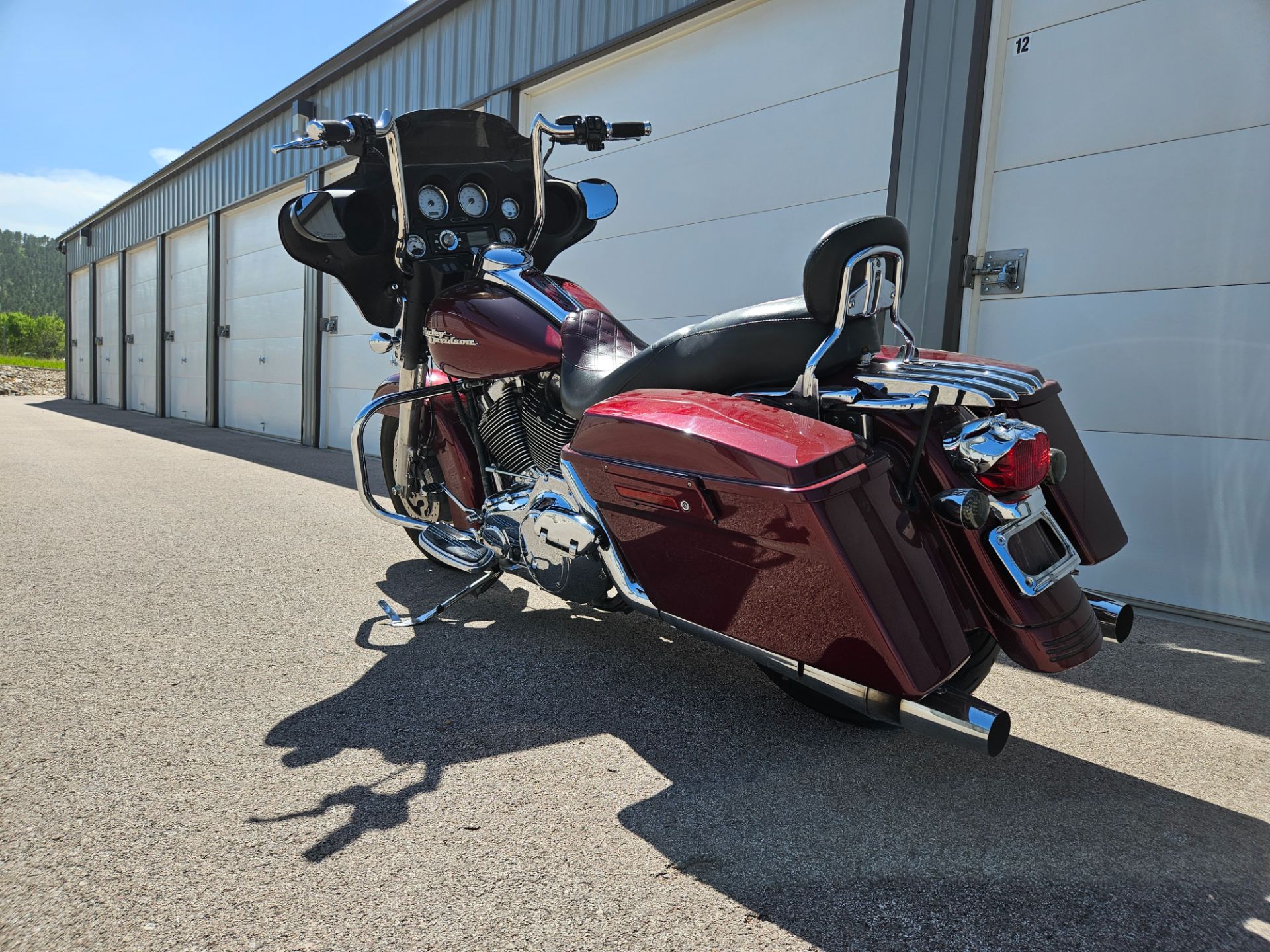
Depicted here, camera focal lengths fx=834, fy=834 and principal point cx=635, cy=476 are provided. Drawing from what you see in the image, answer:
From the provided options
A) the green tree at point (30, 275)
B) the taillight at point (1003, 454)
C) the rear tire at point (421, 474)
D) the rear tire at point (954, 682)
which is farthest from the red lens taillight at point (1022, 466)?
the green tree at point (30, 275)

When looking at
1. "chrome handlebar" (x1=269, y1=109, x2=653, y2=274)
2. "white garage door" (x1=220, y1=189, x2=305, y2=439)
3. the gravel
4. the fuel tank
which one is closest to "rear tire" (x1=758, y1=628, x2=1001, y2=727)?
the fuel tank

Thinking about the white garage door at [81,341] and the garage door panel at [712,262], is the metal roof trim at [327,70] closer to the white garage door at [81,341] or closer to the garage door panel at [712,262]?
the garage door panel at [712,262]

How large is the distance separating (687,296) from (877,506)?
3.87m

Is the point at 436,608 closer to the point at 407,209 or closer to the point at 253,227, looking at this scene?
the point at 407,209

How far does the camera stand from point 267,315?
10914mm

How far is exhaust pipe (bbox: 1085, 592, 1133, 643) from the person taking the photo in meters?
1.86

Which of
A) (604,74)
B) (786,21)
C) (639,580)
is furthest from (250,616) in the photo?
(604,74)

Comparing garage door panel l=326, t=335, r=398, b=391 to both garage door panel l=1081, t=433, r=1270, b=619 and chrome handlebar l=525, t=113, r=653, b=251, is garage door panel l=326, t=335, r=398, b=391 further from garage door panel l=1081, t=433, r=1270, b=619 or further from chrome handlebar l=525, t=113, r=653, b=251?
garage door panel l=1081, t=433, r=1270, b=619

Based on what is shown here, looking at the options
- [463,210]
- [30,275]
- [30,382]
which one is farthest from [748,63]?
[30,275]

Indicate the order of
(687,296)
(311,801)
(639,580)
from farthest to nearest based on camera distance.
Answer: (687,296) → (639,580) → (311,801)

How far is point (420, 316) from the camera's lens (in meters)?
3.01

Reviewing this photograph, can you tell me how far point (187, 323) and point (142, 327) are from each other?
3.43 metres

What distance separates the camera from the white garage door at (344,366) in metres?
8.58

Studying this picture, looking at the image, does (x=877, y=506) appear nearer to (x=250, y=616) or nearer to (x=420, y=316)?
(x=420, y=316)
